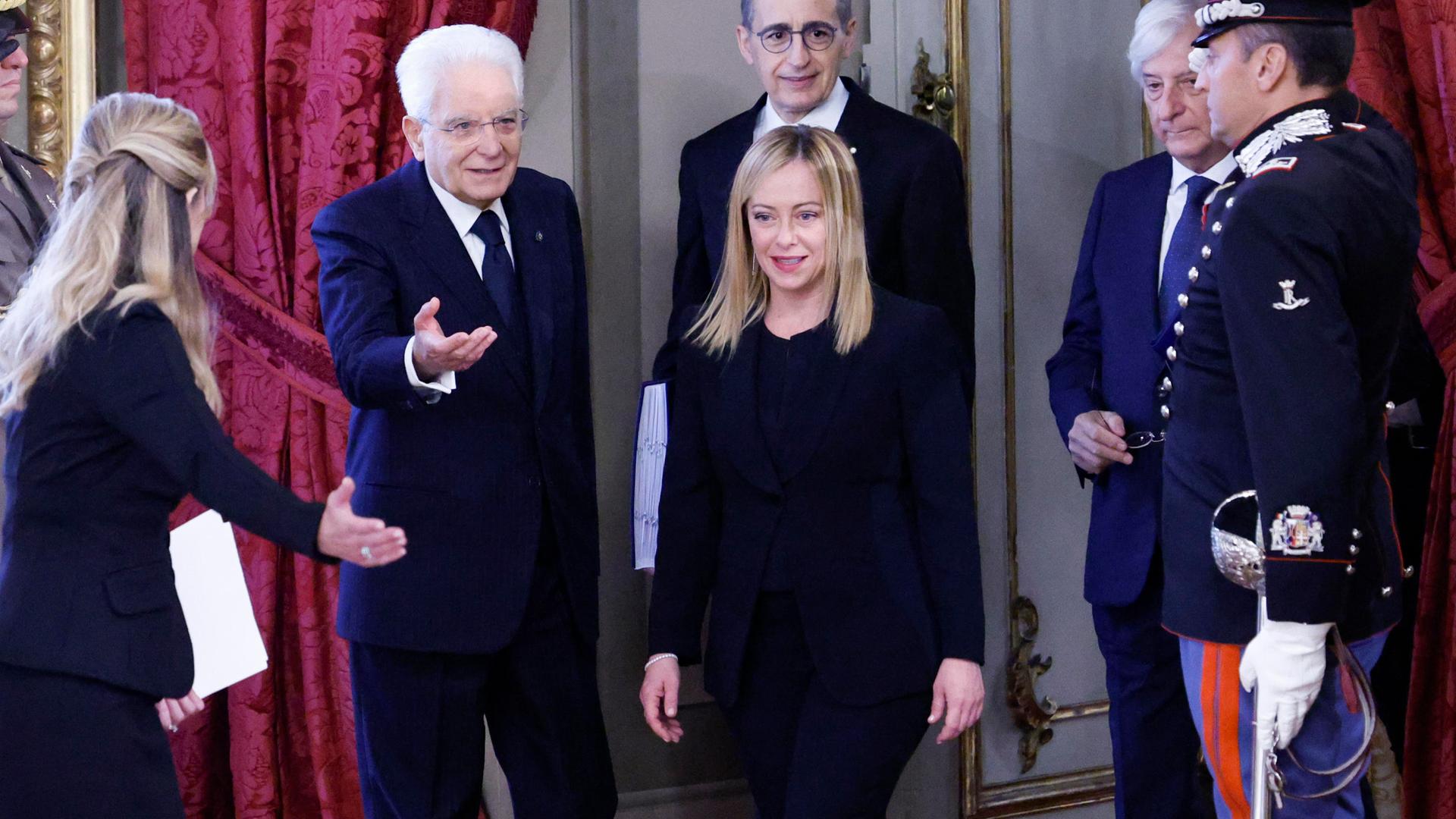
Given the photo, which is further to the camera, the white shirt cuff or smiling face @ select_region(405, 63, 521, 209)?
smiling face @ select_region(405, 63, 521, 209)

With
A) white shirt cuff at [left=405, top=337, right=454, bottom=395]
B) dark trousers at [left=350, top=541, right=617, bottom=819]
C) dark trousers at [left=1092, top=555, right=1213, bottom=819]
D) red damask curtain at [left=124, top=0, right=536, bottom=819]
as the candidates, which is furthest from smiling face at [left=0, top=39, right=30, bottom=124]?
dark trousers at [left=1092, top=555, right=1213, bottom=819]

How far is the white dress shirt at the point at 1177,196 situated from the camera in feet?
8.91

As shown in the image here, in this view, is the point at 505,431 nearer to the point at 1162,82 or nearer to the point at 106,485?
the point at 106,485

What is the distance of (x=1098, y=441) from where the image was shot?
8.89 ft

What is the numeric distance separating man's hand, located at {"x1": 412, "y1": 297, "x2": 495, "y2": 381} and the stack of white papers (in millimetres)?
582

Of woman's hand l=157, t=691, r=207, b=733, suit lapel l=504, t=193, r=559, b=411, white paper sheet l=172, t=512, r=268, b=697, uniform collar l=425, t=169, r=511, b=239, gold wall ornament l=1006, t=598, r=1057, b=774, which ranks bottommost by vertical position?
gold wall ornament l=1006, t=598, r=1057, b=774

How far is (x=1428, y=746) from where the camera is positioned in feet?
10.6

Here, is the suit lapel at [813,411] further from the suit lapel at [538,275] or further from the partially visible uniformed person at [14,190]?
the partially visible uniformed person at [14,190]

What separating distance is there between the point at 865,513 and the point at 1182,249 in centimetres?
85

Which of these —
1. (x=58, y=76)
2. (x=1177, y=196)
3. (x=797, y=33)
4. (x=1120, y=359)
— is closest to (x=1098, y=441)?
(x=1120, y=359)

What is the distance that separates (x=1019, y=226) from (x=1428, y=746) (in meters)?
1.47

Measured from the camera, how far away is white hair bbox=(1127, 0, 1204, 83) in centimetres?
272

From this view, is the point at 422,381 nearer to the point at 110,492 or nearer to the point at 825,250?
the point at 110,492

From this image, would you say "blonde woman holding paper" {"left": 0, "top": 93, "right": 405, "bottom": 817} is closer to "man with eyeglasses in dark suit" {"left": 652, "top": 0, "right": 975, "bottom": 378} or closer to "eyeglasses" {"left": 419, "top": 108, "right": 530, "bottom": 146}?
"eyeglasses" {"left": 419, "top": 108, "right": 530, "bottom": 146}
